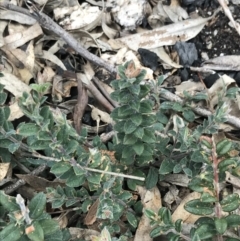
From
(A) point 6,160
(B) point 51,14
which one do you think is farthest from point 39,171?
(B) point 51,14

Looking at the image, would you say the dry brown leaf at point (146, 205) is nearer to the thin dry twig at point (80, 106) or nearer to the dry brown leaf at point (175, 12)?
the thin dry twig at point (80, 106)

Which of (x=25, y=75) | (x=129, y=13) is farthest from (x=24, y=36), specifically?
(x=129, y=13)

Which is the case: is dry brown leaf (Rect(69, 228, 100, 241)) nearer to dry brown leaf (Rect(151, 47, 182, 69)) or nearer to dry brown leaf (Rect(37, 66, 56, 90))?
dry brown leaf (Rect(37, 66, 56, 90))

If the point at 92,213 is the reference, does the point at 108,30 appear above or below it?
above

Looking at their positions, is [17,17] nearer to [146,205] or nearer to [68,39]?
[68,39]

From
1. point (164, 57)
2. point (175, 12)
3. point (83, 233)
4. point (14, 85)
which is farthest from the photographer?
point (175, 12)

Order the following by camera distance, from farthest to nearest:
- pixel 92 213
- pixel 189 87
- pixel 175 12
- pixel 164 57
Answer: pixel 175 12 → pixel 164 57 → pixel 189 87 → pixel 92 213

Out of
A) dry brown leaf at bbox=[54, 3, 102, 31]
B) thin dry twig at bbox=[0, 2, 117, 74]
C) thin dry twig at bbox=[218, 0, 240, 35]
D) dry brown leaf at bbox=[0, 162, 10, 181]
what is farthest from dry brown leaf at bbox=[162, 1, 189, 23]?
dry brown leaf at bbox=[0, 162, 10, 181]

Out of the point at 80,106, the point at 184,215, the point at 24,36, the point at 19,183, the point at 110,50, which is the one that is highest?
the point at 24,36

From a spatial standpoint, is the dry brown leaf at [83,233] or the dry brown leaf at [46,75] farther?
the dry brown leaf at [46,75]

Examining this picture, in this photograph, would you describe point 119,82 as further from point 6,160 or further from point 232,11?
point 232,11

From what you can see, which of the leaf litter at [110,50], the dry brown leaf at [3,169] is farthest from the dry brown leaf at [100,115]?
the dry brown leaf at [3,169]
